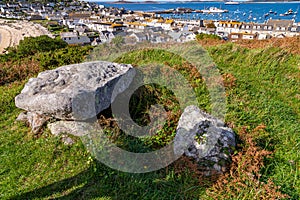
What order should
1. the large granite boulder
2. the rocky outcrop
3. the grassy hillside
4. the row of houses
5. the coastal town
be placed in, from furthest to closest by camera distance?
the row of houses → the coastal town → the large granite boulder → the rocky outcrop → the grassy hillside

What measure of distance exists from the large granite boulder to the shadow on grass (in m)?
1.54

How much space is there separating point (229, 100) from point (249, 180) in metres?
2.71

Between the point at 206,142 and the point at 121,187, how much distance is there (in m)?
1.90

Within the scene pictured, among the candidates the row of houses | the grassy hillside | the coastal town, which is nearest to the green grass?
the grassy hillside

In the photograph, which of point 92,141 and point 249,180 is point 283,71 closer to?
point 249,180

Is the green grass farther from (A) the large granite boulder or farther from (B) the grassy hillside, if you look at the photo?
(A) the large granite boulder

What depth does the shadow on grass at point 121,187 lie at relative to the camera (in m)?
4.09

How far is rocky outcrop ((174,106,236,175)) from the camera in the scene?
4418 millimetres

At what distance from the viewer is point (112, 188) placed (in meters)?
4.21

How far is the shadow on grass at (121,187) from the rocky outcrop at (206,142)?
43 cm

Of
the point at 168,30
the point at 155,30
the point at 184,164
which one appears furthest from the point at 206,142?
the point at 155,30

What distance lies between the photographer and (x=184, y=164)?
454 cm

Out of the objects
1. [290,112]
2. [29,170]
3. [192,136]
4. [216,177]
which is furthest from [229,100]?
[29,170]

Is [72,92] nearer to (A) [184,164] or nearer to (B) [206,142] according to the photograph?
(A) [184,164]
